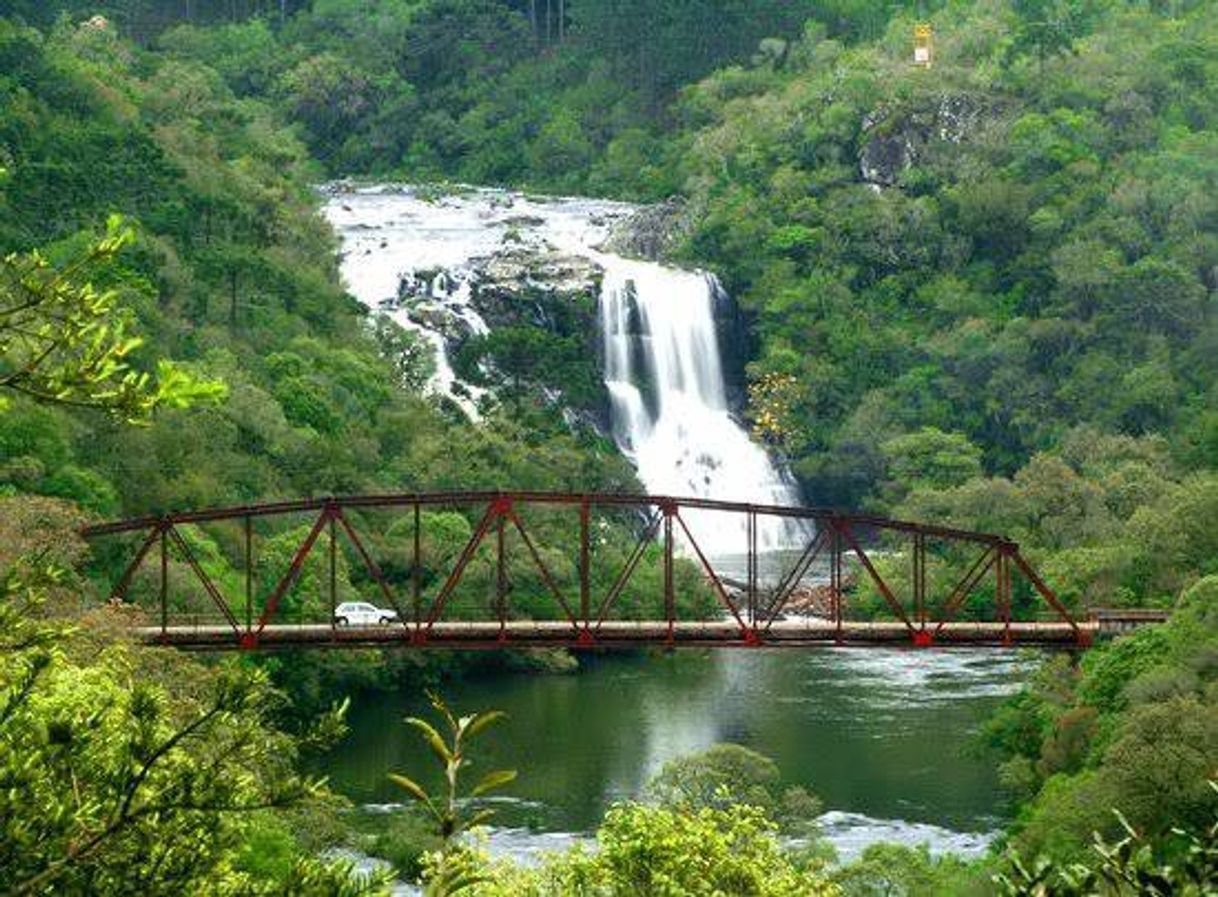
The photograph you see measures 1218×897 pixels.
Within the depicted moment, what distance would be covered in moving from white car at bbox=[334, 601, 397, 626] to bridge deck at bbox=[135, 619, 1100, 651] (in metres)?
5.53

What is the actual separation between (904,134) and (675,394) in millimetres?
16714

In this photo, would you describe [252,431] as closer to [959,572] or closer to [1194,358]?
[959,572]

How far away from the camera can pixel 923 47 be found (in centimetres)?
10688

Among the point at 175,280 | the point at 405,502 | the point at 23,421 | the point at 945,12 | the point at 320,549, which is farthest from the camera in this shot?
the point at 945,12

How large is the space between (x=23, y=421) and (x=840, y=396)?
1434 inches

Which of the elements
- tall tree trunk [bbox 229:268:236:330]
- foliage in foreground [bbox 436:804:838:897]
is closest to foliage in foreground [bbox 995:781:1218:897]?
foliage in foreground [bbox 436:804:838:897]

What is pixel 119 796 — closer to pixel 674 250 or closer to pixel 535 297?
pixel 535 297

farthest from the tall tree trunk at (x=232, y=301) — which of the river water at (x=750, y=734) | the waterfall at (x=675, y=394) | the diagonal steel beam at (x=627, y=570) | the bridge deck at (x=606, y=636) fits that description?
the bridge deck at (x=606, y=636)

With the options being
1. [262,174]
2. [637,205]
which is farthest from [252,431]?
[637,205]

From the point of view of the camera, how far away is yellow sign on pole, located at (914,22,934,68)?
350 feet

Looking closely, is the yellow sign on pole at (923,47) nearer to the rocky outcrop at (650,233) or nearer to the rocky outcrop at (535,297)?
the rocky outcrop at (650,233)

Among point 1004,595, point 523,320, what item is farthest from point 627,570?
point 523,320

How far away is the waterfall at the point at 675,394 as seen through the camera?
85938 millimetres

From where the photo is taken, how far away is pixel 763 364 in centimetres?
8931
